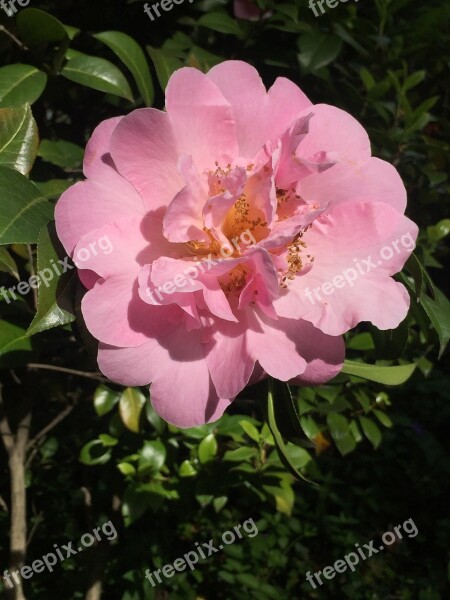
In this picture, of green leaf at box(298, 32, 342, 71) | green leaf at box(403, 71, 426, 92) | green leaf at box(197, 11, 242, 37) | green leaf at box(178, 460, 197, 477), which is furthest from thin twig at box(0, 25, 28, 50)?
green leaf at box(178, 460, 197, 477)

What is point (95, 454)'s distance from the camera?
59.3 inches

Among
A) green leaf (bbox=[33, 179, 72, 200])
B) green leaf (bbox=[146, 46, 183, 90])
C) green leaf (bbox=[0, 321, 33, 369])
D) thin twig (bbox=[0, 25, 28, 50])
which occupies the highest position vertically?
thin twig (bbox=[0, 25, 28, 50])

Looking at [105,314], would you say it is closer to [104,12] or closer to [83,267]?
[83,267]

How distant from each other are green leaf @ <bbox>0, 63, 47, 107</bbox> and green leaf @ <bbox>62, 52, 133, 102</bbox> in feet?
→ 0.23

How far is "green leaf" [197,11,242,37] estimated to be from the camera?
1224 mm

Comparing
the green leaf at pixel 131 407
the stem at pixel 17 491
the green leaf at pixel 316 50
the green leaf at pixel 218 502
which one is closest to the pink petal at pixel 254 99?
the green leaf at pixel 316 50

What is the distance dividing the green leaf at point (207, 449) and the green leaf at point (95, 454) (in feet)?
0.88

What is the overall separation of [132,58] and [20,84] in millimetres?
234

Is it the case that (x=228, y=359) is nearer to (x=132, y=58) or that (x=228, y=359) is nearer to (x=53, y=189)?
(x=53, y=189)

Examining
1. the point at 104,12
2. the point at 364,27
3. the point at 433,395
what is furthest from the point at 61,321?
the point at 433,395

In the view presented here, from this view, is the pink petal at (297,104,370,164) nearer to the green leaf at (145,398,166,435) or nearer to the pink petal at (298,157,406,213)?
the pink petal at (298,157,406,213)

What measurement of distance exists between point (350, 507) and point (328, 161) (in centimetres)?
275

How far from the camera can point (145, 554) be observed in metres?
2.14

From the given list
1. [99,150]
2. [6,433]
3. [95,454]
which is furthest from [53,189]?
[95,454]
